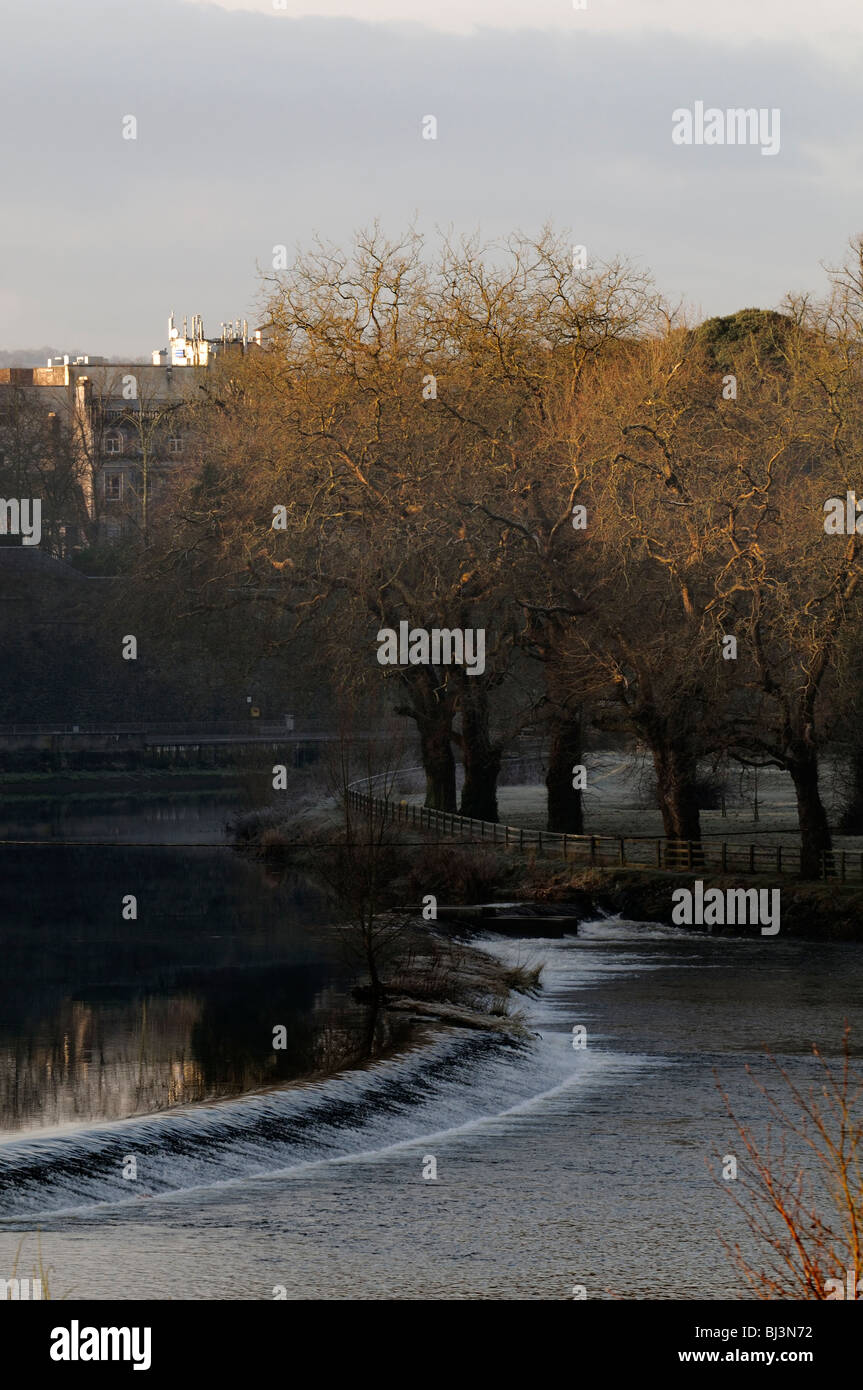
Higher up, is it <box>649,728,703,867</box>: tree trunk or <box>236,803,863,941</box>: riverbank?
<box>649,728,703,867</box>: tree trunk

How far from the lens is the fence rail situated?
3762 cm

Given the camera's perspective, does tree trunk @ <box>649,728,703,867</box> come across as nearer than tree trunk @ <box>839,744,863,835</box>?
Yes

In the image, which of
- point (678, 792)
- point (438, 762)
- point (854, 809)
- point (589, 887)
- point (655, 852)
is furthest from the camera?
point (438, 762)

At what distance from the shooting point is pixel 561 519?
4050 cm

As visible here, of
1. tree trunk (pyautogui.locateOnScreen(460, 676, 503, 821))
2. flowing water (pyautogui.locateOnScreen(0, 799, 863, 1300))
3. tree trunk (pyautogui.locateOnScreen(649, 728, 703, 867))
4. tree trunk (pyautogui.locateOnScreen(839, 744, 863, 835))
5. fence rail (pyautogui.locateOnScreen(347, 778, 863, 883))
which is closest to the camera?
flowing water (pyautogui.locateOnScreen(0, 799, 863, 1300))

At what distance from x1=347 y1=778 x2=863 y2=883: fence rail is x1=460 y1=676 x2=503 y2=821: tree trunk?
58.0 inches

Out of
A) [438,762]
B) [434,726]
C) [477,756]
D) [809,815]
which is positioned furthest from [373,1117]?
[438,762]

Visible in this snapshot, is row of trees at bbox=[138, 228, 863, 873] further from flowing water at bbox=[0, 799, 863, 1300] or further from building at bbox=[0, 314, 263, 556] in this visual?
building at bbox=[0, 314, 263, 556]

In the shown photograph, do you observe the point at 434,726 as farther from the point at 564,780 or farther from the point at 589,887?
the point at 589,887

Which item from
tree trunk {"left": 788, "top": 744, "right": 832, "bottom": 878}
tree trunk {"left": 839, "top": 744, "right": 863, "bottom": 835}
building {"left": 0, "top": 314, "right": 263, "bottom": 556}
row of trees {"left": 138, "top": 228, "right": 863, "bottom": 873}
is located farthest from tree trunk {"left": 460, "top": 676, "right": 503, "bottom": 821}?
building {"left": 0, "top": 314, "right": 263, "bottom": 556}

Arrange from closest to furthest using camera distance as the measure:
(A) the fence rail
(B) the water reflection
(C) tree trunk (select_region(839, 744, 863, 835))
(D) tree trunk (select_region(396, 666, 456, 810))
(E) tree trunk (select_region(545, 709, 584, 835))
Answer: (B) the water reflection, (A) the fence rail, (E) tree trunk (select_region(545, 709, 584, 835)), (C) tree trunk (select_region(839, 744, 863, 835)), (D) tree trunk (select_region(396, 666, 456, 810))

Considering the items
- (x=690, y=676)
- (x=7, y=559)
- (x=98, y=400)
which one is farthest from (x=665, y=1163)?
(x=98, y=400)

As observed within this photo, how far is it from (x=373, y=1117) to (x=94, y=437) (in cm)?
9064
